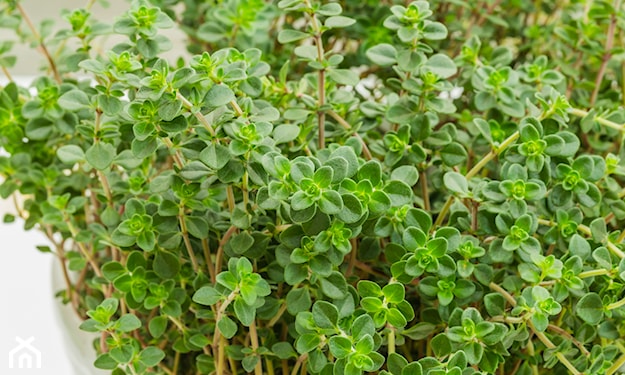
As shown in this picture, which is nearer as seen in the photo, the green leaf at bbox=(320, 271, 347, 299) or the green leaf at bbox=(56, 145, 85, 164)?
the green leaf at bbox=(320, 271, 347, 299)

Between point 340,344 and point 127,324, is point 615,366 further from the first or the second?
point 127,324

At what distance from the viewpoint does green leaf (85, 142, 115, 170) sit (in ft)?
2.38

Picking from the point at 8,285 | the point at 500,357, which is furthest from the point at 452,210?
the point at 8,285

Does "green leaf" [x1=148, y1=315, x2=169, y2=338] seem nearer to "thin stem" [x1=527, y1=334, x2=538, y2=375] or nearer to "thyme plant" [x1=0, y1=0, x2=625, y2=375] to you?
"thyme plant" [x1=0, y1=0, x2=625, y2=375]

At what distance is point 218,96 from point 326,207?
0.41ft

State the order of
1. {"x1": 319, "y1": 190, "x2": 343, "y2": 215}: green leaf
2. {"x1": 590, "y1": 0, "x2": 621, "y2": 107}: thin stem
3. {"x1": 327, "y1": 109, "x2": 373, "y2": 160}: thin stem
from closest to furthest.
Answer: {"x1": 319, "y1": 190, "x2": 343, "y2": 215}: green leaf, {"x1": 327, "y1": 109, "x2": 373, "y2": 160}: thin stem, {"x1": 590, "y1": 0, "x2": 621, "y2": 107}: thin stem

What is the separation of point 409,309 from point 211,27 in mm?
482

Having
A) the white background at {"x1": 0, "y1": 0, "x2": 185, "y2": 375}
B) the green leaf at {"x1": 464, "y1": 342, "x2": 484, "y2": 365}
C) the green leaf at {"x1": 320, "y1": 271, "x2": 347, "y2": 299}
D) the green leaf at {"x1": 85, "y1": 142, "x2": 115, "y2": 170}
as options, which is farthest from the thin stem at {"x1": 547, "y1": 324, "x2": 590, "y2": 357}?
the white background at {"x1": 0, "y1": 0, "x2": 185, "y2": 375}

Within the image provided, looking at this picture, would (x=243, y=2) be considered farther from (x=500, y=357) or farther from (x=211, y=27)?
(x=500, y=357)

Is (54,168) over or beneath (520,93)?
beneath

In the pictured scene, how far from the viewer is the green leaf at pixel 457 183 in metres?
0.73

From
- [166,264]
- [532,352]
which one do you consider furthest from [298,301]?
[532,352]

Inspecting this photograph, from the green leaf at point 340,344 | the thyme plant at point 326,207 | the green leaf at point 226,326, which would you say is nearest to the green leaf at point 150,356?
the thyme plant at point 326,207

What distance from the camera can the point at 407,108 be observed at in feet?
2.70
